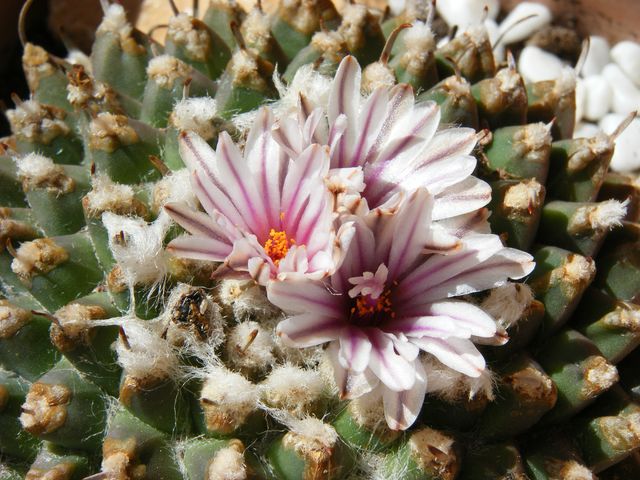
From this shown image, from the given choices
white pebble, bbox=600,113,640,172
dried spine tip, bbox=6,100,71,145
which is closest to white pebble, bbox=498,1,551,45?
white pebble, bbox=600,113,640,172

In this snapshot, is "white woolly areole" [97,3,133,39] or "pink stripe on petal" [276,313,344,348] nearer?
"pink stripe on petal" [276,313,344,348]

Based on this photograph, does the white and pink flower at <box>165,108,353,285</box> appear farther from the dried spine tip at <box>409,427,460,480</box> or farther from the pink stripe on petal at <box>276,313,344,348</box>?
the dried spine tip at <box>409,427,460,480</box>

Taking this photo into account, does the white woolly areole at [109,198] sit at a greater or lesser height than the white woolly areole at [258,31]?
lesser

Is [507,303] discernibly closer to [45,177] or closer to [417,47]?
[417,47]

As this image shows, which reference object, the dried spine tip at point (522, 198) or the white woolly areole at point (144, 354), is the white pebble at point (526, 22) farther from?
the white woolly areole at point (144, 354)

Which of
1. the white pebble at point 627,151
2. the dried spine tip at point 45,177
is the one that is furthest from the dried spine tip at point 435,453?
the white pebble at point 627,151

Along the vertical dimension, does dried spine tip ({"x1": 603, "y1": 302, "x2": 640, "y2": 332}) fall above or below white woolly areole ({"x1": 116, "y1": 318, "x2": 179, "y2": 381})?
below

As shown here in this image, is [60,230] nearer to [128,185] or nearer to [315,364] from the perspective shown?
[128,185]

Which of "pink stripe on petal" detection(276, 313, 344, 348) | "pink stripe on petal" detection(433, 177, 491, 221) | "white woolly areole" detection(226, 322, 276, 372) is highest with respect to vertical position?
"pink stripe on petal" detection(433, 177, 491, 221)
